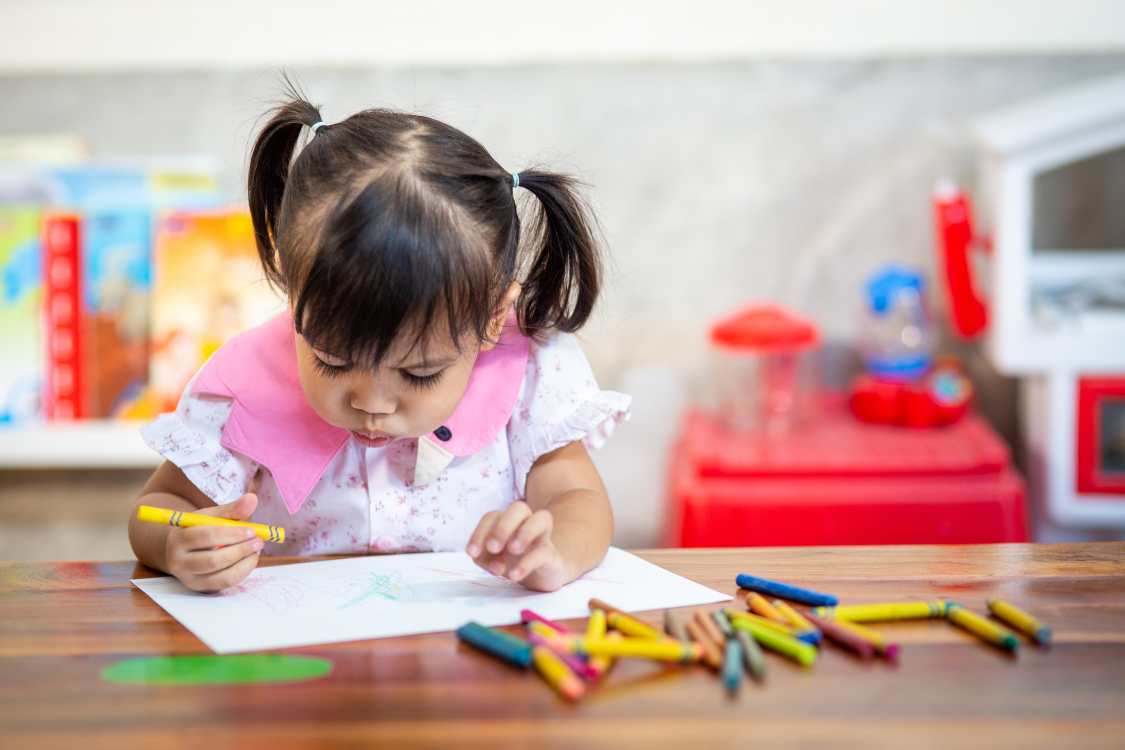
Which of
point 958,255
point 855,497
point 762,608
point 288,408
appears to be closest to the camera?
point 762,608

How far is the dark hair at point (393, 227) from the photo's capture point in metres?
0.58

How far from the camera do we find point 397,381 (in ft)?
2.01

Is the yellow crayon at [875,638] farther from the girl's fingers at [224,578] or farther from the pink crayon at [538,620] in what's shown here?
the girl's fingers at [224,578]

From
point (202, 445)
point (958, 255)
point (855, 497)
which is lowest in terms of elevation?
point (855, 497)

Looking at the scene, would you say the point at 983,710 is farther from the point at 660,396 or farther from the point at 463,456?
the point at 660,396

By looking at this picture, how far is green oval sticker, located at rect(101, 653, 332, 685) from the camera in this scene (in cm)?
43

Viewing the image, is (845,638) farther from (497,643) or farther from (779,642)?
(497,643)

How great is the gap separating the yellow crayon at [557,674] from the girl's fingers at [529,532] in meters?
0.10

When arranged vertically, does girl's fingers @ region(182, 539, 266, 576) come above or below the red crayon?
above

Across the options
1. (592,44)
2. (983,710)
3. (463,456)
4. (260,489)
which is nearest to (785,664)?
(983,710)

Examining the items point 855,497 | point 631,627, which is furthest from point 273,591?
point 855,497

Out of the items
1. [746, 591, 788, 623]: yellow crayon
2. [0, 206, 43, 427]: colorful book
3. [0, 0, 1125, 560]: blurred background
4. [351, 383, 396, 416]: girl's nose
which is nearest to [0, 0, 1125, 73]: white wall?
[0, 0, 1125, 560]: blurred background

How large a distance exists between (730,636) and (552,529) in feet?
0.64

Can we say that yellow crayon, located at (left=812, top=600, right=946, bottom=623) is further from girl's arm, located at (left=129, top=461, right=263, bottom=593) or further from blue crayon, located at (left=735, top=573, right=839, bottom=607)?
girl's arm, located at (left=129, top=461, right=263, bottom=593)
